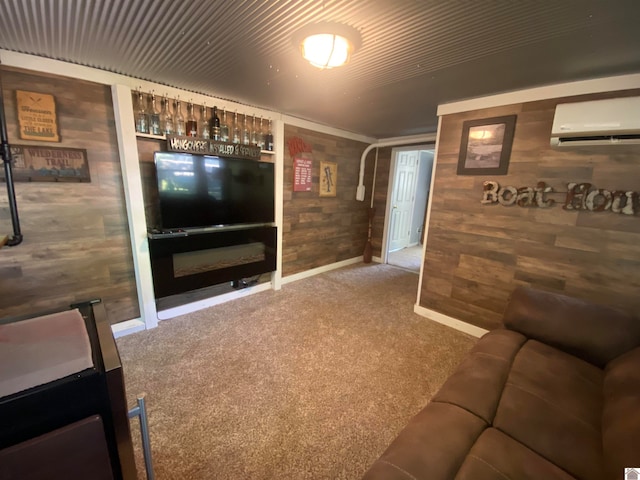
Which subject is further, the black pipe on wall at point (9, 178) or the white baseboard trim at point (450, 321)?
the white baseboard trim at point (450, 321)

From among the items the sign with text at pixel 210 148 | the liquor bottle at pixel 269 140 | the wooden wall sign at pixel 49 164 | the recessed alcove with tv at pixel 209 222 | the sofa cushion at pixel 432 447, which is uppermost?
the liquor bottle at pixel 269 140

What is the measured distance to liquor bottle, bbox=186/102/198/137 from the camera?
101 inches

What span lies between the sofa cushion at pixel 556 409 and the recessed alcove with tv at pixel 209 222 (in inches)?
104

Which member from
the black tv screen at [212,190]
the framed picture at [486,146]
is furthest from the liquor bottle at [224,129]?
the framed picture at [486,146]

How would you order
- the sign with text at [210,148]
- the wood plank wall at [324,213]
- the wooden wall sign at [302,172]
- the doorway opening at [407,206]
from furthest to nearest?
the doorway opening at [407,206]
the wood plank wall at [324,213]
the wooden wall sign at [302,172]
the sign with text at [210,148]

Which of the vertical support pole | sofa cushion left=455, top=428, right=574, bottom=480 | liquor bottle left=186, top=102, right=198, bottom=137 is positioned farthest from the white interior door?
the vertical support pole

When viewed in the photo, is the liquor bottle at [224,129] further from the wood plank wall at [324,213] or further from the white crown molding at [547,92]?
the white crown molding at [547,92]

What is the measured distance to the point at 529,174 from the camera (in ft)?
7.32

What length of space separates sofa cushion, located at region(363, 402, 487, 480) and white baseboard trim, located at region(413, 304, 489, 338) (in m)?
1.69

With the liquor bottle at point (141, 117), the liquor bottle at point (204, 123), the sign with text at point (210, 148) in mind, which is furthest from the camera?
the liquor bottle at point (204, 123)

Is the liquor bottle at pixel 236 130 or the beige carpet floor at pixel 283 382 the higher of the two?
the liquor bottle at pixel 236 130

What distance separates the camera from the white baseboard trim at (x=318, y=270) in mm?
3847

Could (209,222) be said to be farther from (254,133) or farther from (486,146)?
(486,146)

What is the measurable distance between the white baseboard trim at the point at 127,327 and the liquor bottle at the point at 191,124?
6.11ft
